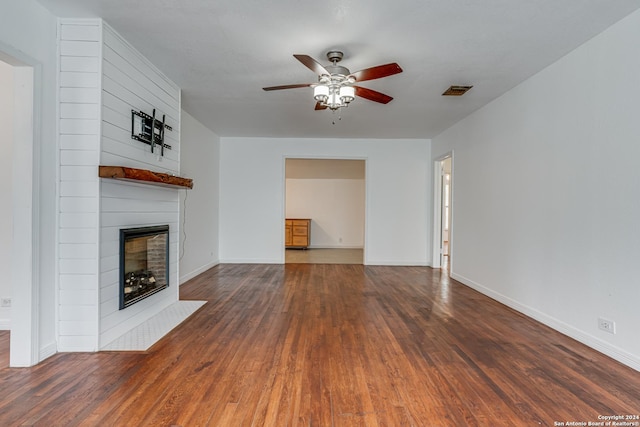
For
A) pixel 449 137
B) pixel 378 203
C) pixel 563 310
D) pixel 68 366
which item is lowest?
pixel 68 366

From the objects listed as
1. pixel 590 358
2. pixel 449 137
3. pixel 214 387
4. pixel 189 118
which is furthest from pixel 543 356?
pixel 189 118

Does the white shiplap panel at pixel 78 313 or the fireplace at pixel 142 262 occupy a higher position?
the fireplace at pixel 142 262

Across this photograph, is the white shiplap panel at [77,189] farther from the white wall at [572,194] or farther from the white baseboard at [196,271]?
the white wall at [572,194]

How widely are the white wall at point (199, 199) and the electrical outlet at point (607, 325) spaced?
486cm

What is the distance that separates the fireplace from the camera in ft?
9.18

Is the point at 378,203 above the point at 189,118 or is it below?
below

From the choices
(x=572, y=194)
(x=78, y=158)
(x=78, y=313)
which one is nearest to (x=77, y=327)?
(x=78, y=313)

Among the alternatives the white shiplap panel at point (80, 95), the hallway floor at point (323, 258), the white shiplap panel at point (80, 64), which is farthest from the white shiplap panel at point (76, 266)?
the hallway floor at point (323, 258)

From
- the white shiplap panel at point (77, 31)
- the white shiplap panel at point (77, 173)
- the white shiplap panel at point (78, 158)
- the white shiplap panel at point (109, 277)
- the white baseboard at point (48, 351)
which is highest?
the white shiplap panel at point (77, 31)

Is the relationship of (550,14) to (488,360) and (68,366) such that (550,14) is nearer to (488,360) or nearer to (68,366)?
(488,360)

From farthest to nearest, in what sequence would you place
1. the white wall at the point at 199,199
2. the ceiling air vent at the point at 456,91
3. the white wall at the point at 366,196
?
the white wall at the point at 366,196 → the white wall at the point at 199,199 → the ceiling air vent at the point at 456,91

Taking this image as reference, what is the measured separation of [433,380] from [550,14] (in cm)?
276

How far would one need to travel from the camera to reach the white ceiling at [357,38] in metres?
2.31

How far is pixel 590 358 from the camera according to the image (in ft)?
8.10
